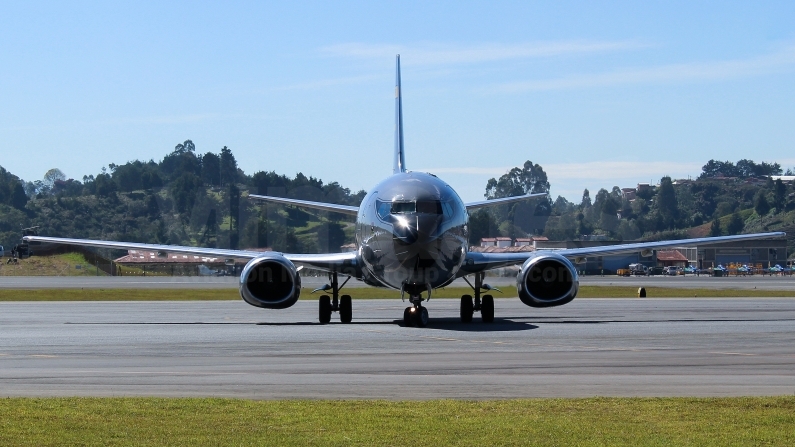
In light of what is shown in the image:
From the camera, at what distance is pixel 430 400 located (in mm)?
15375

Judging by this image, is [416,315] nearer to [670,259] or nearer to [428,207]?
[428,207]

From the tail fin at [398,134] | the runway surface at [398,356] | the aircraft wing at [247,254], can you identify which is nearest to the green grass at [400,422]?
the runway surface at [398,356]

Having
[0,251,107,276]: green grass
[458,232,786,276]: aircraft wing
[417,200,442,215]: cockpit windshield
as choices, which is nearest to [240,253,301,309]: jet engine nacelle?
[417,200,442,215]: cockpit windshield

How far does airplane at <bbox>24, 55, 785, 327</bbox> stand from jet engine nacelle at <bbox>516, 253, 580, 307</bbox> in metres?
0.03

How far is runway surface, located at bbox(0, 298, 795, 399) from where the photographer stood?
16938mm

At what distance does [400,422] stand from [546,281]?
66.7 ft

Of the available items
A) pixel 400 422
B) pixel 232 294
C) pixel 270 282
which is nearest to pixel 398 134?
pixel 270 282

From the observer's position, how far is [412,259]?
30.6 metres

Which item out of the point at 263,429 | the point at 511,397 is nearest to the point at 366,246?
the point at 511,397

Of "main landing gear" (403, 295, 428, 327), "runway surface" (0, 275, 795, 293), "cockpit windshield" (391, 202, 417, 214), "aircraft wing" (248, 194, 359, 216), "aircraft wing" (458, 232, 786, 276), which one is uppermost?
"aircraft wing" (248, 194, 359, 216)

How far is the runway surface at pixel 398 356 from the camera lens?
16.9 meters

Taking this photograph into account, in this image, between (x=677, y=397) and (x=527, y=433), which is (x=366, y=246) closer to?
(x=677, y=397)

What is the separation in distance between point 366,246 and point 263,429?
2006 cm

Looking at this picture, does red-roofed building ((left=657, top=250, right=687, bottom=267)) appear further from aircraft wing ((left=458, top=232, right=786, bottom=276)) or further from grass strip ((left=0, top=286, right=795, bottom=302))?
aircraft wing ((left=458, top=232, right=786, bottom=276))
